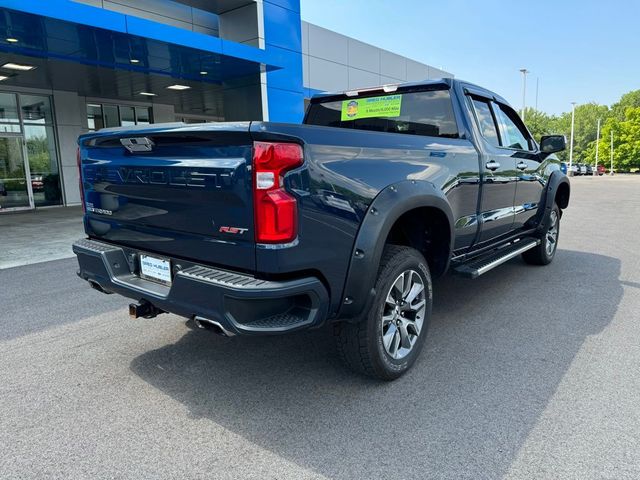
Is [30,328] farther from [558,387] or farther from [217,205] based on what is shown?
[558,387]

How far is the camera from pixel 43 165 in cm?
1511

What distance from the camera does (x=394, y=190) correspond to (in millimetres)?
2842

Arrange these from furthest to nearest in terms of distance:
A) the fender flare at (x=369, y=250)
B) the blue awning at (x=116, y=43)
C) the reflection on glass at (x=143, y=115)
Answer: the reflection on glass at (x=143, y=115) < the blue awning at (x=116, y=43) < the fender flare at (x=369, y=250)

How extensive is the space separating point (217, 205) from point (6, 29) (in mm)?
8911

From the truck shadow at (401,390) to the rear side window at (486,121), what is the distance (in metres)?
1.62

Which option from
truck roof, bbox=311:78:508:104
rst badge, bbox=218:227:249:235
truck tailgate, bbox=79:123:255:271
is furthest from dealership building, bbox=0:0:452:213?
rst badge, bbox=218:227:249:235

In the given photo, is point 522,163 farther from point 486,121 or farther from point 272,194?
point 272,194

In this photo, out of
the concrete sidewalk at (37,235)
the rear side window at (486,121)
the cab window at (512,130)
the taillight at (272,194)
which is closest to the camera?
the taillight at (272,194)

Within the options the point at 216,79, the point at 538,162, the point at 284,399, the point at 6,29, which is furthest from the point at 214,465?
the point at 216,79

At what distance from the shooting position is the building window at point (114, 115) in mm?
16656

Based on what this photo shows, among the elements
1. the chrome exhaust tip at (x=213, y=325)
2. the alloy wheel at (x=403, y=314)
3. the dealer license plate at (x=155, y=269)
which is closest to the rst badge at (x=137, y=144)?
the dealer license plate at (x=155, y=269)

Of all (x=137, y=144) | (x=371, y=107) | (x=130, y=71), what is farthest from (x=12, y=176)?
(x=137, y=144)

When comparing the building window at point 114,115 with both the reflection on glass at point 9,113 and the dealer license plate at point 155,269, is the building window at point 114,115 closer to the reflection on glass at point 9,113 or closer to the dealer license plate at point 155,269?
the reflection on glass at point 9,113

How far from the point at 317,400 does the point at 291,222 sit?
120cm
